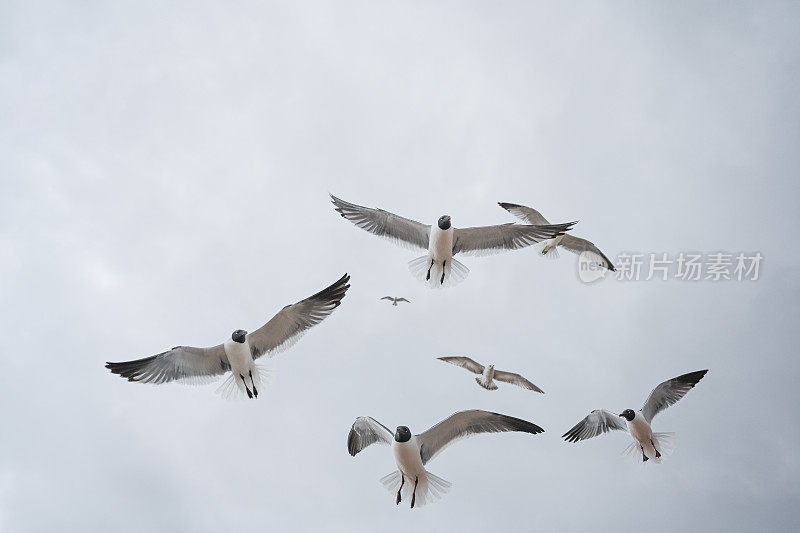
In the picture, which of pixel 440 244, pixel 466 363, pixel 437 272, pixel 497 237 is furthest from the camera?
pixel 466 363

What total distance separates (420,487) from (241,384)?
2.77 m

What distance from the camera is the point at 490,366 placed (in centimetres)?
1650

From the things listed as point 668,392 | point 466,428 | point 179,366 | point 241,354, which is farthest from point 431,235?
point 668,392

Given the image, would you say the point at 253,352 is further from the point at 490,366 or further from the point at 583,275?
the point at 583,275

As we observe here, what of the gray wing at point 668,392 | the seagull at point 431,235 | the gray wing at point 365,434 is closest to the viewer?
the gray wing at point 365,434

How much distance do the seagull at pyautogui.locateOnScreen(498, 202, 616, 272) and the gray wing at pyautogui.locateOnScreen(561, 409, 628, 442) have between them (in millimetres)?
2729

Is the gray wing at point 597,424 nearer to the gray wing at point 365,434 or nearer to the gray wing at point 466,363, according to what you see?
the gray wing at point 466,363

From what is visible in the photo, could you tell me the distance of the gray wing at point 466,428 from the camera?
12938mm

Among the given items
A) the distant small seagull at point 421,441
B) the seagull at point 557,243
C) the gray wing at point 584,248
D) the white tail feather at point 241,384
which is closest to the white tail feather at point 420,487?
the distant small seagull at point 421,441

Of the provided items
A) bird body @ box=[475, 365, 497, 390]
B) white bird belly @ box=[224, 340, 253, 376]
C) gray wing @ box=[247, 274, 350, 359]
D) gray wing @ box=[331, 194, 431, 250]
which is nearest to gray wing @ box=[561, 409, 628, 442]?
bird body @ box=[475, 365, 497, 390]

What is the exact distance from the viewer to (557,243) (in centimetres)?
1602

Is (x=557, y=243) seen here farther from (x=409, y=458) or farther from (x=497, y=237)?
(x=409, y=458)

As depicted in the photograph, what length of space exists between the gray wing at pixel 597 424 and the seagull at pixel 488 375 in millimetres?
1652

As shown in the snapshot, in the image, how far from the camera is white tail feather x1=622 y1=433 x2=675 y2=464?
1441cm
